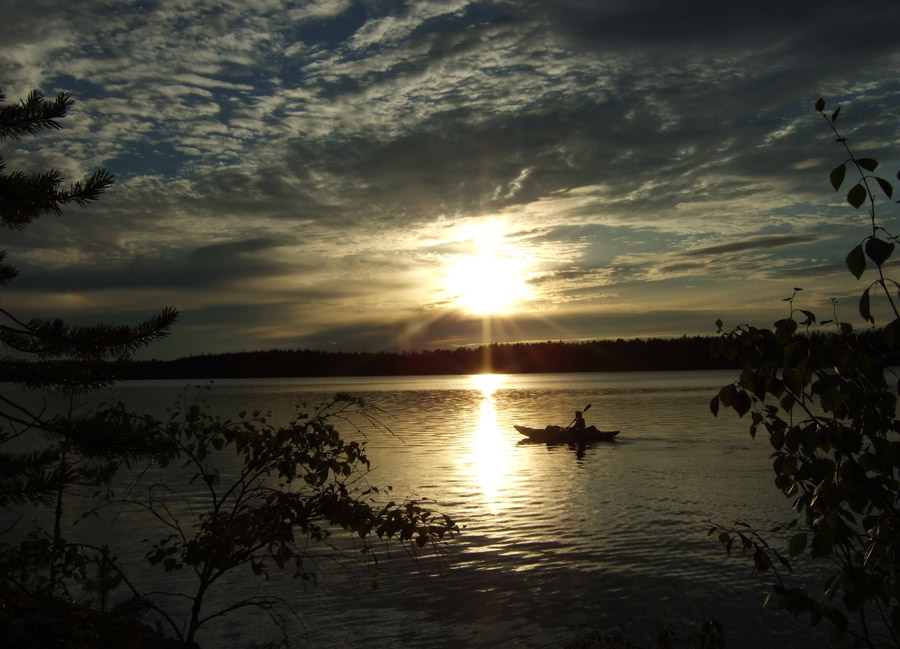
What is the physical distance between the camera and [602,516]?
76.3 ft

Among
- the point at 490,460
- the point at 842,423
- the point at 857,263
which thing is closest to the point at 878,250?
the point at 857,263

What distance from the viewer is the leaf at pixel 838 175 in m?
3.17

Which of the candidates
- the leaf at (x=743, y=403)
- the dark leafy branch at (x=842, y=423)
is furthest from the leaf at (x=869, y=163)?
the leaf at (x=743, y=403)

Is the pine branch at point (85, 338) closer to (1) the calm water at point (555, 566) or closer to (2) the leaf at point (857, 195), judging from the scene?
(2) the leaf at point (857, 195)

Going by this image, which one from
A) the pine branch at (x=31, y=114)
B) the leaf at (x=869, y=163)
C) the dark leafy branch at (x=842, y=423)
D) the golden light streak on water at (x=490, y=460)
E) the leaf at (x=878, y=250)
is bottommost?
the golden light streak on water at (x=490, y=460)

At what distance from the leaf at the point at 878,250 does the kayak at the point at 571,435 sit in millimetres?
42425

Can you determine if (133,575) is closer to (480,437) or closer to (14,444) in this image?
(14,444)

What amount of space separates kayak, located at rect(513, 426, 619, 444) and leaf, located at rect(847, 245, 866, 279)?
42508 mm

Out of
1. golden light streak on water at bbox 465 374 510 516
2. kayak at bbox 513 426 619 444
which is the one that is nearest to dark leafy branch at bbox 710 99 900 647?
golden light streak on water at bbox 465 374 510 516

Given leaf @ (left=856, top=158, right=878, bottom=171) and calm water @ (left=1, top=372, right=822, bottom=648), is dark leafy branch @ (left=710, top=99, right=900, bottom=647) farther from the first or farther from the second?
calm water @ (left=1, top=372, right=822, bottom=648)

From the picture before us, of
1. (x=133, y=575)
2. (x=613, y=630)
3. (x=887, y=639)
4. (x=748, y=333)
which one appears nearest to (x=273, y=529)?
(x=748, y=333)

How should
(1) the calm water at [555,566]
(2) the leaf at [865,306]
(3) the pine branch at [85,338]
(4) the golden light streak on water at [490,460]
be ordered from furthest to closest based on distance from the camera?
(4) the golden light streak on water at [490,460] < (1) the calm water at [555,566] < (3) the pine branch at [85,338] < (2) the leaf at [865,306]

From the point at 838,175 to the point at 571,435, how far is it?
43.0m

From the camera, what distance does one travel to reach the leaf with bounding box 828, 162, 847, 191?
10.4ft
